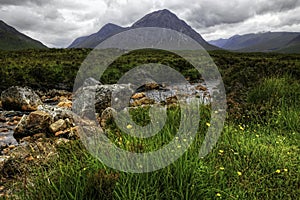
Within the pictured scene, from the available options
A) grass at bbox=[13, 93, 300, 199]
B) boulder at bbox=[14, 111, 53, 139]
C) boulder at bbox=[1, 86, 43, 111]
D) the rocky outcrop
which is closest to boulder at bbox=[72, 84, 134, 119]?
the rocky outcrop

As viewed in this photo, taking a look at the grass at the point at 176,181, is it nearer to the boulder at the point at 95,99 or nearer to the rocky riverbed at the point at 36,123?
the rocky riverbed at the point at 36,123

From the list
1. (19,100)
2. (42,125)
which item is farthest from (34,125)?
(19,100)

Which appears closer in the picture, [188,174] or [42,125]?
[188,174]

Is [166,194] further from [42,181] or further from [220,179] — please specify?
[42,181]

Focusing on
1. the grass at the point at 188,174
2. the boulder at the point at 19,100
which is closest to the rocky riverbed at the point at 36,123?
the boulder at the point at 19,100

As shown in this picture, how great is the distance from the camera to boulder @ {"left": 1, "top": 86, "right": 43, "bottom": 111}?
41.3 ft

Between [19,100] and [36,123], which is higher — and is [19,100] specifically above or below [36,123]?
above

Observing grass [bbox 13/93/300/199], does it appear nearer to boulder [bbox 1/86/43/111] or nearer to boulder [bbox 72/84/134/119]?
boulder [bbox 72/84/134/119]

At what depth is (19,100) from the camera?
1262 centimetres

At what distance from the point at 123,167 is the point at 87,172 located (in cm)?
43

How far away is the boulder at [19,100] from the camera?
12.6m

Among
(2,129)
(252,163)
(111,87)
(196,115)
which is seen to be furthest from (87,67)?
(252,163)

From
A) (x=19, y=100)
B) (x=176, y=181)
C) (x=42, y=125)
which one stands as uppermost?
(x=176, y=181)

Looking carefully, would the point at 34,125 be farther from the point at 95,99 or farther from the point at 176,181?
the point at 176,181
